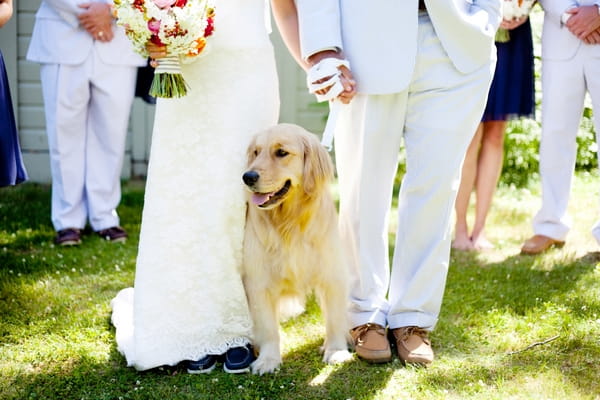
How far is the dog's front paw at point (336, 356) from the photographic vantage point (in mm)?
3410

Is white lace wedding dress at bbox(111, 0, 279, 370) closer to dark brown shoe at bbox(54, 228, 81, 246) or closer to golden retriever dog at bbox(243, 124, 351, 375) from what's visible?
golden retriever dog at bbox(243, 124, 351, 375)

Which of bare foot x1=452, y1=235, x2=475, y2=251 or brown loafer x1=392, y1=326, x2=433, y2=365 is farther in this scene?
bare foot x1=452, y1=235, x2=475, y2=251

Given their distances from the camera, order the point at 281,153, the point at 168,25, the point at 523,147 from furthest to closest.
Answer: the point at 523,147 → the point at 281,153 → the point at 168,25

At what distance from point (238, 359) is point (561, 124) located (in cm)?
275

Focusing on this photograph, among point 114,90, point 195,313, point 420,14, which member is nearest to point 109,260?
point 114,90

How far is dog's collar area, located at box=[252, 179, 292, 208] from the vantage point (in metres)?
3.17

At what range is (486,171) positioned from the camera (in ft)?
17.3

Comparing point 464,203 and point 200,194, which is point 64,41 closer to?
point 200,194

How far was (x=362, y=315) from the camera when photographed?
3543mm

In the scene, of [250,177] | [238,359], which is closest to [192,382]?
[238,359]

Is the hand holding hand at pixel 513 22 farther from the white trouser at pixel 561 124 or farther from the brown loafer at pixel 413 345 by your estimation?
the brown loafer at pixel 413 345

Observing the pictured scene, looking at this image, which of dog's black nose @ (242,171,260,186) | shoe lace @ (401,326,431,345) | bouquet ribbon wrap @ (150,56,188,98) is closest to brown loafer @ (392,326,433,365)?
shoe lace @ (401,326,431,345)

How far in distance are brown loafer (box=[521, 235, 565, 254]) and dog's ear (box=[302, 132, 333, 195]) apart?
2.31 metres

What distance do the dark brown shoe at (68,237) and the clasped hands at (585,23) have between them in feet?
11.7
